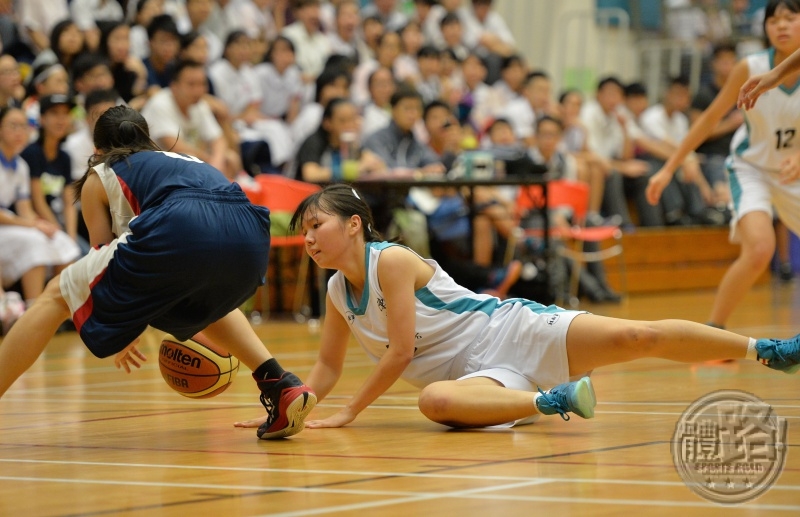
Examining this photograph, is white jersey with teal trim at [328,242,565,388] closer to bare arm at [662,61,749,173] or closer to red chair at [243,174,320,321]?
bare arm at [662,61,749,173]

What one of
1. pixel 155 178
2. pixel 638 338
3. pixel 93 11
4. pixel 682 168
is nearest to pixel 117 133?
pixel 155 178

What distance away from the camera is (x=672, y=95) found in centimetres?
1400

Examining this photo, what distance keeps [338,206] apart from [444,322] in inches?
21.9

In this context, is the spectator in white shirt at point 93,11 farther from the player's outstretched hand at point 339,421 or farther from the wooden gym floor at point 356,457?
the player's outstretched hand at point 339,421

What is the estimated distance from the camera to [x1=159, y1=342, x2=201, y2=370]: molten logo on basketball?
431 cm

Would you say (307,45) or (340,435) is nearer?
(340,435)

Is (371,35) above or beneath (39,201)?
above

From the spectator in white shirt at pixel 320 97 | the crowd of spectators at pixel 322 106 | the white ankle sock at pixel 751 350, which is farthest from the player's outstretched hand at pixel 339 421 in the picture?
the spectator in white shirt at pixel 320 97

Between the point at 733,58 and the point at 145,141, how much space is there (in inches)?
455

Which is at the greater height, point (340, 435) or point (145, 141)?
point (145, 141)

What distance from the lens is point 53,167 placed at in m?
9.49

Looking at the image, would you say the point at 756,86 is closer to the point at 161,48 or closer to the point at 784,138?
the point at 784,138

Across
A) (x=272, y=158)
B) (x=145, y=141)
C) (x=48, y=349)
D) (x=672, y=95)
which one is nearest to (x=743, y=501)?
(x=145, y=141)

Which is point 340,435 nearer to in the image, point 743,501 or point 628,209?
point 743,501
